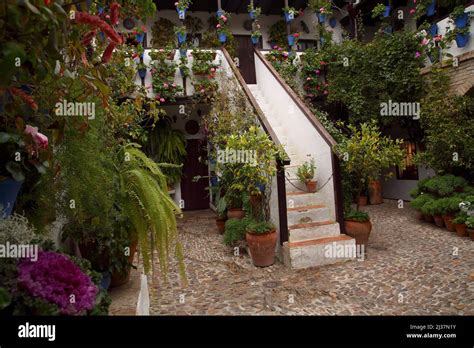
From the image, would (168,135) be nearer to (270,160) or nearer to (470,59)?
(270,160)

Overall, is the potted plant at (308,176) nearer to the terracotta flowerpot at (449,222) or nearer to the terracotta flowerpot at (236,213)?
the terracotta flowerpot at (236,213)

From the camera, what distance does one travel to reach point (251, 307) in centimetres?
329

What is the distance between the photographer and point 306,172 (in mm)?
5379

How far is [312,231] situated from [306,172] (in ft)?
3.63

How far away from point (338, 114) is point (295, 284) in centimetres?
649

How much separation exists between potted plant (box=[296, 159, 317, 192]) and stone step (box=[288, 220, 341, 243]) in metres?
0.76

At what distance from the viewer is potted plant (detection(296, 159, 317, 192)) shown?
5352 mm

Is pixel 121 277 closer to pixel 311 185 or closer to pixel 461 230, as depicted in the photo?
pixel 311 185

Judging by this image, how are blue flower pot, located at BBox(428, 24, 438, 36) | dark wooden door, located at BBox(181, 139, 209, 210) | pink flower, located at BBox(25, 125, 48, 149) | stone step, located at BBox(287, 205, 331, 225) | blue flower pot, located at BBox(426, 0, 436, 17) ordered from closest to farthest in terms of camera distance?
pink flower, located at BBox(25, 125, 48, 149), stone step, located at BBox(287, 205, 331, 225), blue flower pot, located at BBox(428, 24, 438, 36), blue flower pot, located at BBox(426, 0, 436, 17), dark wooden door, located at BBox(181, 139, 209, 210)

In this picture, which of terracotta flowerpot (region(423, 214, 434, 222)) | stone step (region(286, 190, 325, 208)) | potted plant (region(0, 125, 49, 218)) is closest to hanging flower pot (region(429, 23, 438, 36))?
terracotta flowerpot (region(423, 214, 434, 222))

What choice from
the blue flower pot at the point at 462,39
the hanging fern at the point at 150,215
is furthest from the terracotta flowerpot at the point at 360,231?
the blue flower pot at the point at 462,39

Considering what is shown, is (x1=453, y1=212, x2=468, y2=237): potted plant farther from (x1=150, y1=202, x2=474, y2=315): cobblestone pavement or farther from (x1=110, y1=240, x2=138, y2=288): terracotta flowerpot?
(x1=110, y1=240, x2=138, y2=288): terracotta flowerpot
